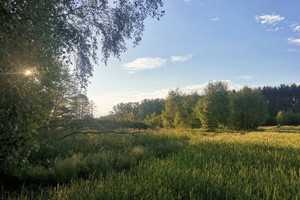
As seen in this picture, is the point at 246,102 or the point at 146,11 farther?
the point at 246,102

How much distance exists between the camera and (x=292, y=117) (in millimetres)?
48344

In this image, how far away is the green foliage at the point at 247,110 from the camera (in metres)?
30.2

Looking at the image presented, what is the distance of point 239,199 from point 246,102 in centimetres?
3230

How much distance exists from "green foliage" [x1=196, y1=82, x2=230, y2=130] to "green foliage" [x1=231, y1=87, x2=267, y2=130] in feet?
17.3

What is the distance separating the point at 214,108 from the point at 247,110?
9.85 meters

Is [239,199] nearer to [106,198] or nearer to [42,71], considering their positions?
[106,198]

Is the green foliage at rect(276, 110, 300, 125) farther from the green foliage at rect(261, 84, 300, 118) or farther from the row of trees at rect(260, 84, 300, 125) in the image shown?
the green foliage at rect(261, 84, 300, 118)

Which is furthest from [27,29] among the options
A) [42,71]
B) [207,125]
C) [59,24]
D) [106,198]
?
[207,125]

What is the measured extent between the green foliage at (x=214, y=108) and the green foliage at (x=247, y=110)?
5.28m

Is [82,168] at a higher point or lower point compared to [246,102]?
lower

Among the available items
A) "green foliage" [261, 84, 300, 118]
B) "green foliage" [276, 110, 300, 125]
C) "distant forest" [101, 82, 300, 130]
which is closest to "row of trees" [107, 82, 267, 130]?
"distant forest" [101, 82, 300, 130]

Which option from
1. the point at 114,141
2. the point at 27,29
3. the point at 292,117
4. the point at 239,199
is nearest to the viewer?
the point at 239,199

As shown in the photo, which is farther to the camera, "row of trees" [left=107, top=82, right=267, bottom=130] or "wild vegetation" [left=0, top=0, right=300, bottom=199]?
"row of trees" [left=107, top=82, right=267, bottom=130]

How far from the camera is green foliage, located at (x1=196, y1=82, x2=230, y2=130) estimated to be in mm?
24938
